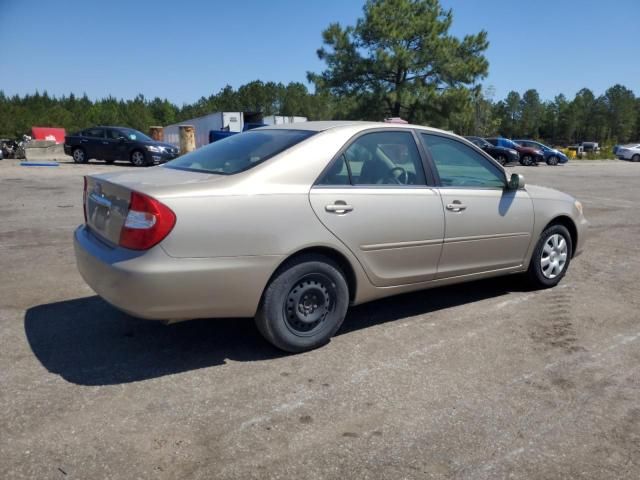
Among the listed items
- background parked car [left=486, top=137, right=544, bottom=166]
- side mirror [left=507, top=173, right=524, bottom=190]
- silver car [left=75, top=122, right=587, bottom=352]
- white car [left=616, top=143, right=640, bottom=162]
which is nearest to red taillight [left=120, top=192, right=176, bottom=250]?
silver car [left=75, top=122, right=587, bottom=352]

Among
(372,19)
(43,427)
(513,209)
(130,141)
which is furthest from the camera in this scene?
(372,19)

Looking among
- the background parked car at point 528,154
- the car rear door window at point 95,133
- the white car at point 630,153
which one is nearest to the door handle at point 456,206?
the car rear door window at point 95,133

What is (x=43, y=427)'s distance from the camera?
9.07ft

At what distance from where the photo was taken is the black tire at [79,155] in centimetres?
2211

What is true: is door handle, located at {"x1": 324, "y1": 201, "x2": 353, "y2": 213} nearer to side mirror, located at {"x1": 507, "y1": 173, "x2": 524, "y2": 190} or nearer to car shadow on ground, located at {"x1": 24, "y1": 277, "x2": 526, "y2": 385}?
car shadow on ground, located at {"x1": 24, "y1": 277, "x2": 526, "y2": 385}

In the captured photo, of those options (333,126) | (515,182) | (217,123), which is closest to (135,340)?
(333,126)

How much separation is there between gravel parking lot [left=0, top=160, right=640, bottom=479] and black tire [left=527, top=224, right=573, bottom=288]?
0.25 m

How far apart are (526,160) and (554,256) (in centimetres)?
3097

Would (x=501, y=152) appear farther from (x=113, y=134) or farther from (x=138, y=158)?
(x=113, y=134)

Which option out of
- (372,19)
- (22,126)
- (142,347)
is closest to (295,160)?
(142,347)

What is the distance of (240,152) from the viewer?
399cm

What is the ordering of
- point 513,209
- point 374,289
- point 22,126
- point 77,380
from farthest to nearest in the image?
point 22,126
point 513,209
point 374,289
point 77,380

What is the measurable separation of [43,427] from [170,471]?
0.77 metres

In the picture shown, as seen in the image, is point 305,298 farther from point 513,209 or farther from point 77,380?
point 513,209
